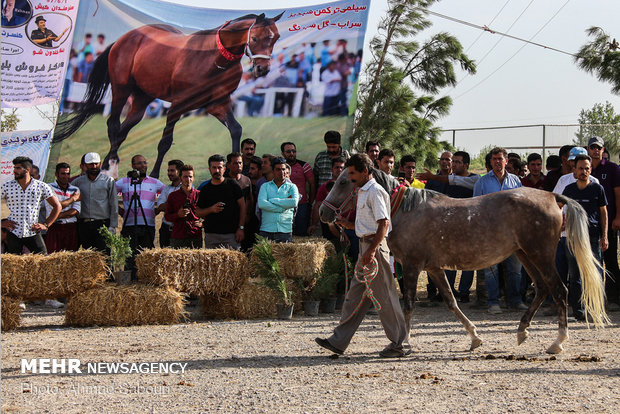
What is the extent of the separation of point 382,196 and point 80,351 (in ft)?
11.3

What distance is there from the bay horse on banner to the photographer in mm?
3828

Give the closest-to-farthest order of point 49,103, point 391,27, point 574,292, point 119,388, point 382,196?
point 119,388 → point 382,196 → point 574,292 → point 49,103 → point 391,27

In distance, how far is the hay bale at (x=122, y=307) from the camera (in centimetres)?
889

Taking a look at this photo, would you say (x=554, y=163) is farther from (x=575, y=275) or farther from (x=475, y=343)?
(x=475, y=343)

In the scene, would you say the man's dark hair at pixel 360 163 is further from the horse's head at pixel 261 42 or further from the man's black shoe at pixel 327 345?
the horse's head at pixel 261 42

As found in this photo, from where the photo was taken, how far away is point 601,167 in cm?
1014

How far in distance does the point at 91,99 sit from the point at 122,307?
6.76 metres

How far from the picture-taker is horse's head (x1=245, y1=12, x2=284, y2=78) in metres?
14.6

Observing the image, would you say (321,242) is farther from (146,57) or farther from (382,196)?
(146,57)

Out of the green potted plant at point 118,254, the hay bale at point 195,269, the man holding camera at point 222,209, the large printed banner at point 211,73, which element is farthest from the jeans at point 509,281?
the green potted plant at point 118,254

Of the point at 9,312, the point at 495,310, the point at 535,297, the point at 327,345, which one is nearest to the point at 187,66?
the point at 9,312

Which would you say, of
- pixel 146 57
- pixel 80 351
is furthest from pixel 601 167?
pixel 146 57

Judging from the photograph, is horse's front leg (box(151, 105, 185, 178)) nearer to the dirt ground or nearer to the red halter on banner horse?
the red halter on banner horse

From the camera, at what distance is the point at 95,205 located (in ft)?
35.8
